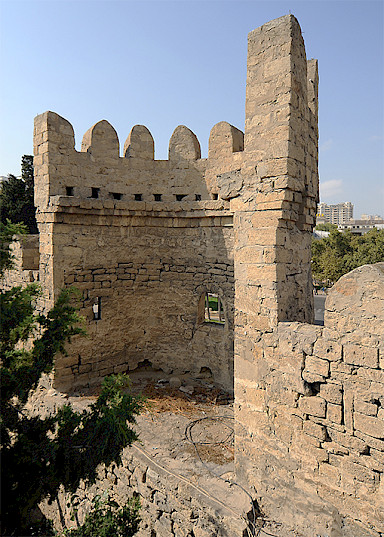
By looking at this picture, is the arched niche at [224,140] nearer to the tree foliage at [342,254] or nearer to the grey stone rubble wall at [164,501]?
the grey stone rubble wall at [164,501]

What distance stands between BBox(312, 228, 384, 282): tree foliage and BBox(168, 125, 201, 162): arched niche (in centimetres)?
1790

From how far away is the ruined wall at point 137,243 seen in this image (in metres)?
7.96

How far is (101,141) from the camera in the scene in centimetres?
862

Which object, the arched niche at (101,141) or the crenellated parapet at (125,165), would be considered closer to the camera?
the crenellated parapet at (125,165)

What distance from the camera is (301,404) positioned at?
162 inches

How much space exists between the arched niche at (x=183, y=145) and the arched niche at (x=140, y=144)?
20.3 inches

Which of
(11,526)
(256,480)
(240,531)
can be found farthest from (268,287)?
(11,526)

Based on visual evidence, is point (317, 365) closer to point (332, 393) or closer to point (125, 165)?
point (332, 393)

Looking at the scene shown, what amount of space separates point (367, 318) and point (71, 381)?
6.53 m

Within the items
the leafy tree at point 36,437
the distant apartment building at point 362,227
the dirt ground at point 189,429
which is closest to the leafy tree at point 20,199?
the dirt ground at point 189,429

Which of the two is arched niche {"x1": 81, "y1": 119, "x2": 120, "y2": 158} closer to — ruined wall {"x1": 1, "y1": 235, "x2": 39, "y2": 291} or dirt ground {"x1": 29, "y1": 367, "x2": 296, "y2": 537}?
ruined wall {"x1": 1, "y1": 235, "x2": 39, "y2": 291}

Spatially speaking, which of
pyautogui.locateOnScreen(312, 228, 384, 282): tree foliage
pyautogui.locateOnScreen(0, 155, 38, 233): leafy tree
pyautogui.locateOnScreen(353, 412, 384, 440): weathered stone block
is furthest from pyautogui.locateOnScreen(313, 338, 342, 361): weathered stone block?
pyautogui.locateOnScreen(312, 228, 384, 282): tree foliage

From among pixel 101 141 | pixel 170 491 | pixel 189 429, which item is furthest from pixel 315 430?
pixel 101 141

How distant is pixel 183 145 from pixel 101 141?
1949mm
